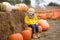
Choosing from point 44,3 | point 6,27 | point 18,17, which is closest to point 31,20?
point 18,17

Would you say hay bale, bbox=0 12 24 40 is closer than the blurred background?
Yes

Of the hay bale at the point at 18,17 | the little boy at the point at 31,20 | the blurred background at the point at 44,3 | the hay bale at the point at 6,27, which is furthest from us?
the blurred background at the point at 44,3

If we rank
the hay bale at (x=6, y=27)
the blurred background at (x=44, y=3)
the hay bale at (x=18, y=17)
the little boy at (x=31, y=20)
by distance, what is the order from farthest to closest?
1. the blurred background at (x=44, y=3)
2. the little boy at (x=31, y=20)
3. the hay bale at (x=18, y=17)
4. the hay bale at (x=6, y=27)

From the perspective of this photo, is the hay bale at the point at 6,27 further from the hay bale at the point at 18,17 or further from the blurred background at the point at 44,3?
the blurred background at the point at 44,3

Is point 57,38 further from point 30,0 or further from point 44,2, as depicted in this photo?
point 44,2

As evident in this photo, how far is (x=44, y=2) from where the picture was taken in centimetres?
1217

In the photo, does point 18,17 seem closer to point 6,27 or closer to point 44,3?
point 6,27

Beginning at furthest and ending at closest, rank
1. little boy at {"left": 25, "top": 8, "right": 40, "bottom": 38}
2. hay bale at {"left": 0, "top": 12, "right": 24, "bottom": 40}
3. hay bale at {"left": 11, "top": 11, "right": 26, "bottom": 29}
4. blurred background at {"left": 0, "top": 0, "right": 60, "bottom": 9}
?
blurred background at {"left": 0, "top": 0, "right": 60, "bottom": 9} → little boy at {"left": 25, "top": 8, "right": 40, "bottom": 38} → hay bale at {"left": 11, "top": 11, "right": 26, "bottom": 29} → hay bale at {"left": 0, "top": 12, "right": 24, "bottom": 40}

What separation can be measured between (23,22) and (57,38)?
1.03m

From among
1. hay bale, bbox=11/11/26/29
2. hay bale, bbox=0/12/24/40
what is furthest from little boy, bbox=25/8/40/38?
hay bale, bbox=0/12/24/40

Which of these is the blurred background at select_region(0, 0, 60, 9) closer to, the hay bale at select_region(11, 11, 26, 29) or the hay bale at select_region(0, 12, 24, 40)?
the hay bale at select_region(11, 11, 26, 29)

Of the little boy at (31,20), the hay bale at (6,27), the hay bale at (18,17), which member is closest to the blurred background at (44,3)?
the hay bale at (18,17)

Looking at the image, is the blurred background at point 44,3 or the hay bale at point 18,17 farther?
the blurred background at point 44,3

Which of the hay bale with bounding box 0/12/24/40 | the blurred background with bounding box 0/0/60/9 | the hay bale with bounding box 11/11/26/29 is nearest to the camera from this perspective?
the hay bale with bounding box 0/12/24/40
